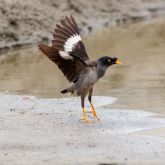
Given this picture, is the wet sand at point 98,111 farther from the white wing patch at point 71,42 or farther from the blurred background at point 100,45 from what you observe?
the white wing patch at point 71,42

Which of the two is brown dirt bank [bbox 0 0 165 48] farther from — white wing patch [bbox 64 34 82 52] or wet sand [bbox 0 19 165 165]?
white wing patch [bbox 64 34 82 52]

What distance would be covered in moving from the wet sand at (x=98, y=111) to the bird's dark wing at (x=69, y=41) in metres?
0.92

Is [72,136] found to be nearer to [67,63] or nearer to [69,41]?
[67,63]

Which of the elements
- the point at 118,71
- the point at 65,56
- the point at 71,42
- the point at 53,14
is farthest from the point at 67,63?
the point at 53,14

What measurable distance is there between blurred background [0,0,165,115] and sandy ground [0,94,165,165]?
0.97m

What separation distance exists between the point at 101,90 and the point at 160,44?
6.39 m

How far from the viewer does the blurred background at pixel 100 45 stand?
13.1 metres

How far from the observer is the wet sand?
318 inches

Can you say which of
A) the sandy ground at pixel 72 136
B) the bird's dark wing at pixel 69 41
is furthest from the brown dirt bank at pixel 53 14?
the bird's dark wing at pixel 69 41

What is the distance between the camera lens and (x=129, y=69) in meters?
15.4

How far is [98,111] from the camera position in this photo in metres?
10.9

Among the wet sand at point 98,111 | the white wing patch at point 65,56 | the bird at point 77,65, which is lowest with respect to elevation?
the wet sand at point 98,111

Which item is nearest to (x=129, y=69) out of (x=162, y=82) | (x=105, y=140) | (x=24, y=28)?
(x=162, y=82)

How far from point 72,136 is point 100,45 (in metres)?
10.2
